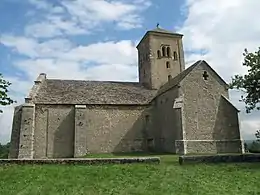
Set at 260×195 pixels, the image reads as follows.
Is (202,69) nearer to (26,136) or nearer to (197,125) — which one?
(197,125)

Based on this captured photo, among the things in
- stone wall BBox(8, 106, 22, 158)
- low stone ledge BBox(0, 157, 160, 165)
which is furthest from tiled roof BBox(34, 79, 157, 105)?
low stone ledge BBox(0, 157, 160, 165)

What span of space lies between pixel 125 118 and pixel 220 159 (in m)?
15.9

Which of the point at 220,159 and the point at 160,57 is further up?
the point at 160,57

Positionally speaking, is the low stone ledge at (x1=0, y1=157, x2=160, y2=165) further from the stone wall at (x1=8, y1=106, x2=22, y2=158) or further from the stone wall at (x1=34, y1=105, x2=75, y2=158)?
the stone wall at (x1=34, y1=105, x2=75, y2=158)

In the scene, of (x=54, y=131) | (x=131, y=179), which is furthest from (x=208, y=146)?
(x=54, y=131)

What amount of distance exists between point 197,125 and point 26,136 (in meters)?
17.3

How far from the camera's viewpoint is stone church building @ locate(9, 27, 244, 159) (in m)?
26.9

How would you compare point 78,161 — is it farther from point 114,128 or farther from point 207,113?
point 207,113

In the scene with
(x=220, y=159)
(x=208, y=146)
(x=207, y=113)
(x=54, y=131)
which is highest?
(x=207, y=113)

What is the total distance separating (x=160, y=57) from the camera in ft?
126

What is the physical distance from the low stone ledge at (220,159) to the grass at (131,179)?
76 centimetres

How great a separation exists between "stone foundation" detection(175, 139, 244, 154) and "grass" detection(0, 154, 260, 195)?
9.28 m

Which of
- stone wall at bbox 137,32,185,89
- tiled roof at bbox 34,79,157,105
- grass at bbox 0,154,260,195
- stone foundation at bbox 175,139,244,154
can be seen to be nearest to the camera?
grass at bbox 0,154,260,195

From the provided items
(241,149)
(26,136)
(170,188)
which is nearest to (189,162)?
(170,188)
